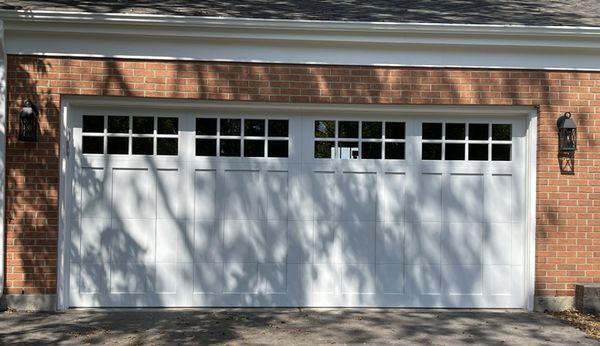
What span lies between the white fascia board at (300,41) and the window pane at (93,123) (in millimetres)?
760

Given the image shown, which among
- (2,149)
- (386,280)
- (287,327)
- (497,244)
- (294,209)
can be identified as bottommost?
(287,327)

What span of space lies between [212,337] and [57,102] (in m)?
3.38

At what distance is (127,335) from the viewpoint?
7422 mm

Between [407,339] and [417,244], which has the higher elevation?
[417,244]

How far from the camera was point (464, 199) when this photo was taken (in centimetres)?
905

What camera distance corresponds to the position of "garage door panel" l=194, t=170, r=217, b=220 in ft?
29.0

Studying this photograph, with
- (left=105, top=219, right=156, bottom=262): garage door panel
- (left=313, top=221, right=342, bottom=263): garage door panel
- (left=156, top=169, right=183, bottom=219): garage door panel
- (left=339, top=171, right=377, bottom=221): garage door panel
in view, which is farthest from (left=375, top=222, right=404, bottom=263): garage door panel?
(left=105, top=219, right=156, bottom=262): garage door panel

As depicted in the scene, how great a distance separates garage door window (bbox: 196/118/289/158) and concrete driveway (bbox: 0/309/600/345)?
191 cm

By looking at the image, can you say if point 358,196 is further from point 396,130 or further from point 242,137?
point 242,137

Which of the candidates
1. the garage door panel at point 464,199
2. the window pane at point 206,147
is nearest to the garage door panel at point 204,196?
the window pane at point 206,147

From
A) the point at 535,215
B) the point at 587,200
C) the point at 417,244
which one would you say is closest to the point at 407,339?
the point at 417,244

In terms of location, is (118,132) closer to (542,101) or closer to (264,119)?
(264,119)

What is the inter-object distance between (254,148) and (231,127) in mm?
381

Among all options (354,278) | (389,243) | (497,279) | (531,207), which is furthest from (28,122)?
(531,207)
